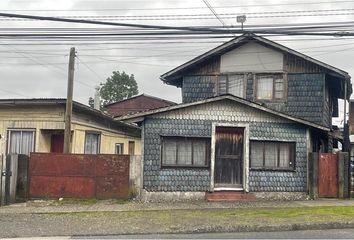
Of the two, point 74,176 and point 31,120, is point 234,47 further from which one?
point 74,176

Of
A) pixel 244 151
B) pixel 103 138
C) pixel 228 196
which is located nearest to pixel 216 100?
pixel 244 151

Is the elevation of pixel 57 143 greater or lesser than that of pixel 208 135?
lesser

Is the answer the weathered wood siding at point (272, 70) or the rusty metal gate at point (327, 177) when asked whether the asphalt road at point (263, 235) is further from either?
the weathered wood siding at point (272, 70)

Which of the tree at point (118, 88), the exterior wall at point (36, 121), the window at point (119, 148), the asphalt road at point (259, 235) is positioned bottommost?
the asphalt road at point (259, 235)

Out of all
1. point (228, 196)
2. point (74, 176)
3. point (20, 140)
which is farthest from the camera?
point (20, 140)

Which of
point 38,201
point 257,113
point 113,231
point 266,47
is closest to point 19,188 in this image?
point 38,201

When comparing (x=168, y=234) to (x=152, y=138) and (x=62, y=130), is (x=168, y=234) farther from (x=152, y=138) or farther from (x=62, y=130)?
(x=62, y=130)

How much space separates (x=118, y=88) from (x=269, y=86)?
67608mm

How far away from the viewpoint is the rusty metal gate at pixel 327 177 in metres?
17.4

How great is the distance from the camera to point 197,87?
21.4 metres

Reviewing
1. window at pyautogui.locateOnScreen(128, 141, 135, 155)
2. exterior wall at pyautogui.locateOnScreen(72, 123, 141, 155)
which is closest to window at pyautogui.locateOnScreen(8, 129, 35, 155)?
exterior wall at pyautogui.locateOnScreen(72, 123, 141, 155)

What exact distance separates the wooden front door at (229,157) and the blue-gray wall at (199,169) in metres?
0.44

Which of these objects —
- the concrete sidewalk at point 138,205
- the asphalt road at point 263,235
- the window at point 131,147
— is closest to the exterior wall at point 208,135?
the concrete sidewalk at point 138,205

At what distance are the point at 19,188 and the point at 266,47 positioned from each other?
1120 centimetres
